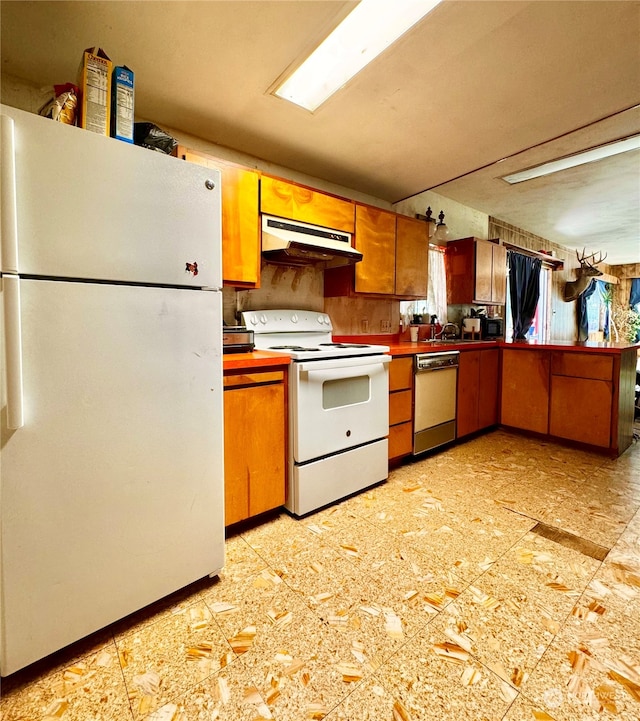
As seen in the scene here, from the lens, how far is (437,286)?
13.5 feet

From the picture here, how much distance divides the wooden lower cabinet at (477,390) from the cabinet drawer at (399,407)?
2.41 feet

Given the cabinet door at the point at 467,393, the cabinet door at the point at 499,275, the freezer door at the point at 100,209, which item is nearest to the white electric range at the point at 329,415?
the freezer door at the point at 100,209

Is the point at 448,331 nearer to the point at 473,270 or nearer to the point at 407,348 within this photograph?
the point at 473,270

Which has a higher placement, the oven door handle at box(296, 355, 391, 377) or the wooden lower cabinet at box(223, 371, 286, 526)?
the oven door handle at box(296, 355, 391, 377)

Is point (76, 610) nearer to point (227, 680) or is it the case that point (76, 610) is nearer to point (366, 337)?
point (227, 680)

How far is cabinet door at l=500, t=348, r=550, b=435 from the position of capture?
3385 millimetres

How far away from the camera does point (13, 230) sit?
1.00 meters

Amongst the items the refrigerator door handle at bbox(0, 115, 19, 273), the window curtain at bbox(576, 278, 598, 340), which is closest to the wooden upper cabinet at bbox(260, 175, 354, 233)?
the refrigerator door handle at bbox(0, 115, 19, 273)

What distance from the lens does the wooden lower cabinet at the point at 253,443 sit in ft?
5.91

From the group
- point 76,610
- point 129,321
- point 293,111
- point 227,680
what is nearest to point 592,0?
point 293,111

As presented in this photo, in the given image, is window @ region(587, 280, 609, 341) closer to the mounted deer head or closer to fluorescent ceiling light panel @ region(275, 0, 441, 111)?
the mounted deer head

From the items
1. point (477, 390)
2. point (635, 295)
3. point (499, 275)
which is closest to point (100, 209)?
point (477, 390)

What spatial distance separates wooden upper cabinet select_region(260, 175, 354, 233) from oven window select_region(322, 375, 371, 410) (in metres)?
1.15

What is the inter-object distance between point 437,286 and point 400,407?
6.57 ft
